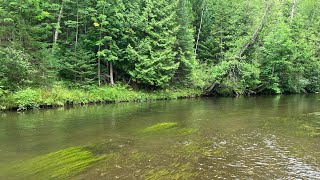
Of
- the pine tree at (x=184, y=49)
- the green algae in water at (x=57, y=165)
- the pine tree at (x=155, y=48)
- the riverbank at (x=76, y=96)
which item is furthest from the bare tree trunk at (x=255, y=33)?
the green algae in water at (x=57, y=165)

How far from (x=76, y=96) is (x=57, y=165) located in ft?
53.1

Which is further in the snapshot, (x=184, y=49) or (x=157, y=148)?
(x=184, y=49)

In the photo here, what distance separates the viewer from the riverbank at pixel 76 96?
63.3 ft

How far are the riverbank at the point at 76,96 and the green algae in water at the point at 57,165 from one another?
464 inches

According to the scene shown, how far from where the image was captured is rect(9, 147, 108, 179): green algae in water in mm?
7332

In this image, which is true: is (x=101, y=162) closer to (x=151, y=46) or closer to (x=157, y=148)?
(x=157, y=148)

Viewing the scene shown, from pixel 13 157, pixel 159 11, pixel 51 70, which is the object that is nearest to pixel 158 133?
pixel 13 157

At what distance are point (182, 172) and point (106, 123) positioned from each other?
8.10 m

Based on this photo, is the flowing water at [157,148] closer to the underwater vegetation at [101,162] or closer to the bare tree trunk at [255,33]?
the underwater vegetation at [101,162]

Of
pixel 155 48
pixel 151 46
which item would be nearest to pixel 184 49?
pixel 155 48

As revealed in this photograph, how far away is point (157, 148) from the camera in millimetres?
10117

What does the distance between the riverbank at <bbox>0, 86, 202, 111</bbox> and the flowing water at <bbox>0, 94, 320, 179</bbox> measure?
2.66 m

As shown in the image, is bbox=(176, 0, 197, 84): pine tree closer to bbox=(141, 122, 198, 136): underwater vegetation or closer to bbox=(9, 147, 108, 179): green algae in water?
bbox=(141, 122, 198, 136): underwater vegetation

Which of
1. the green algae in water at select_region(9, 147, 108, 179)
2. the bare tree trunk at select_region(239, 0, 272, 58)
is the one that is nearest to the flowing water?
the green algae in water at select_region(9, 147, 108, 179)
